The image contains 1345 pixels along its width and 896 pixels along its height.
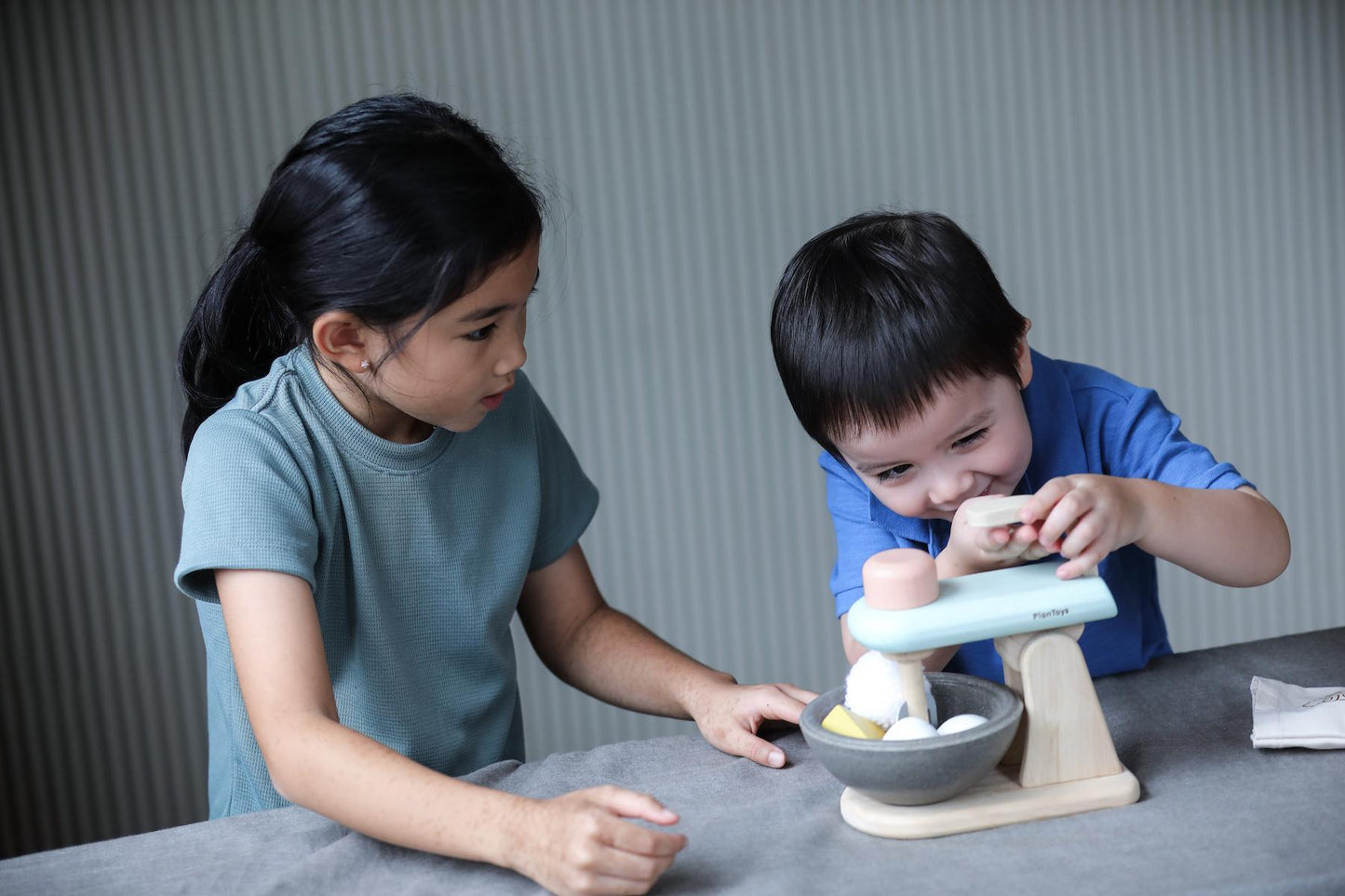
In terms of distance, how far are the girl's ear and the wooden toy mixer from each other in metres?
0.52

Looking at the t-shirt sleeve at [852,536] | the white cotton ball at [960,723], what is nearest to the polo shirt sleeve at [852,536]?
the t-shirt sleeve at [852,536]

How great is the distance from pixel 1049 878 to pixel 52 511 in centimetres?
236

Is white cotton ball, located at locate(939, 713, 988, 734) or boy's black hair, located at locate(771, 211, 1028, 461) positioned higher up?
boy's black hair, located at locate(771, 211, 1028, 461)

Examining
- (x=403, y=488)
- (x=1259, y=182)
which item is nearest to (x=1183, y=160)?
(x=1259, y=182)

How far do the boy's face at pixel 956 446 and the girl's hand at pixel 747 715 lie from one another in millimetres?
215

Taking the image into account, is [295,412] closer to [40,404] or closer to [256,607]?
[256,607]

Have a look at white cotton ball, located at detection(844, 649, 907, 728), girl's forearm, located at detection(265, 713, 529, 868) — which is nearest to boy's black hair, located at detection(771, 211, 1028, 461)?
white cotton ball, located at detection(844, 649, 907, 728)

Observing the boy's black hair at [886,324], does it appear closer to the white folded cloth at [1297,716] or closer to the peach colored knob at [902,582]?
the peach colored knob at [902,582]

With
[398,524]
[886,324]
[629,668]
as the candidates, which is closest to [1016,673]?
[886,324]

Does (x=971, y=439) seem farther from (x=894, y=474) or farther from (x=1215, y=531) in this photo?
(x=1215, y=531)

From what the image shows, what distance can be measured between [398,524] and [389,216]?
1.06 ft

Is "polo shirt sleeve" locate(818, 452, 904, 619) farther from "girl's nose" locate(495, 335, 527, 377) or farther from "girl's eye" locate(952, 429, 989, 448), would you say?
"girl's nose" locate(495, 335, 527, 377)

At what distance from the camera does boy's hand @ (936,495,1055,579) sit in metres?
0.94

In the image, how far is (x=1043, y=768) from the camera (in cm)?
92
